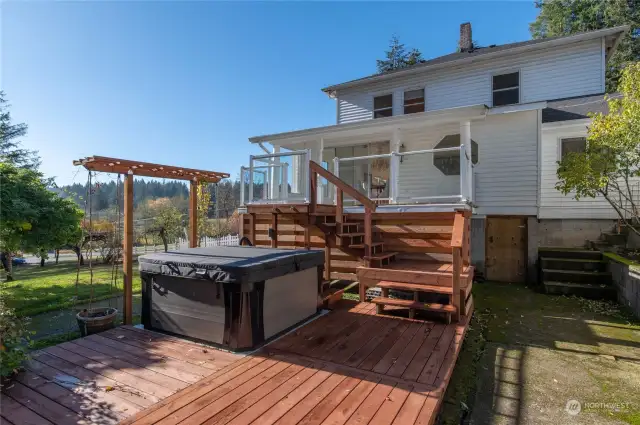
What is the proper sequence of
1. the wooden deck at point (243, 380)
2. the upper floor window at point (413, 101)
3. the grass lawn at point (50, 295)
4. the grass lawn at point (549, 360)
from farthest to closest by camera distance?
the upper floor window at point (413, 101) → the grass lawn at point (50, 295) → the grass lawn at point (549, 360) → the wooden deck at point (243, 380)

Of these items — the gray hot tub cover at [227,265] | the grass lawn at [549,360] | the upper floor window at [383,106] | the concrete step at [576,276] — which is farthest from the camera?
the upper floor window at [383,106]

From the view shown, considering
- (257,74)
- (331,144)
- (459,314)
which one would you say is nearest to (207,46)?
(257,74)

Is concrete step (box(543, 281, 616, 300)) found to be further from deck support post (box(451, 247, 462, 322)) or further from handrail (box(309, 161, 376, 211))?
handrail (box(309, 161, 376, 211))

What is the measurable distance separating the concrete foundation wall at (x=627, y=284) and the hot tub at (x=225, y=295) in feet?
19.6

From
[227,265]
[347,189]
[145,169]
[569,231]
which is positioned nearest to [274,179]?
[347,189]

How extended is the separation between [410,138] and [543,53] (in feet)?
16.1

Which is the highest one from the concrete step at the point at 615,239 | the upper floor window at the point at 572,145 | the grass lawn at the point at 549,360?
the upper floor window at the point at 572,145

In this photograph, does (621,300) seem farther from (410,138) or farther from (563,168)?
(410,138)

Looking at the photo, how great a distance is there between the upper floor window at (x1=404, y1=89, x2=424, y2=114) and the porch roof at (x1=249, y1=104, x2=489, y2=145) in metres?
4.41

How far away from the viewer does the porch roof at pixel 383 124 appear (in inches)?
253

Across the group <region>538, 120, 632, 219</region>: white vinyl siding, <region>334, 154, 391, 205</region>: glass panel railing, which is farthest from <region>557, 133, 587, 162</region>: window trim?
<region>334, 154, 391, 205</region>: glass panel railing

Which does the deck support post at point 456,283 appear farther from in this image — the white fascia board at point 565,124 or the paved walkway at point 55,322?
the white fascia board at point 565,124

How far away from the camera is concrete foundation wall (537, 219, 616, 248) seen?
8.14 metres

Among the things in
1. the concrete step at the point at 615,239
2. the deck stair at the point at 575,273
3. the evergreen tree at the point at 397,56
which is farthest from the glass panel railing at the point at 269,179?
the evergreen tree at the point at 397,56
